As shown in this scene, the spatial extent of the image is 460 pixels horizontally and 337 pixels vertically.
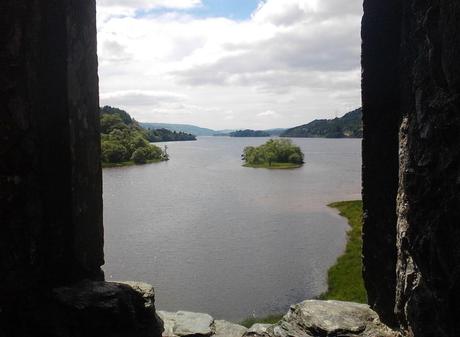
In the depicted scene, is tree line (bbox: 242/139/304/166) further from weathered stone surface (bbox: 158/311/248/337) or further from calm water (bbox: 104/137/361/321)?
weathered stone surface (bbox: 158/311/248/337)

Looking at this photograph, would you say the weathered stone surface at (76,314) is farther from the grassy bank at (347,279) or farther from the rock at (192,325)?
the grassy bank at (347,279)

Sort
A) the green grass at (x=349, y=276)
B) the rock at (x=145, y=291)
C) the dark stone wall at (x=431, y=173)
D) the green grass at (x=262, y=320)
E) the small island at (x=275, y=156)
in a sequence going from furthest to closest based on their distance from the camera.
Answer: the small island at (x=275, y=156), the green grass at (x=349, y=276), the green grass at (x=262, y=320), the rock at (x=145, y=291), the dark stone wall at (x=431, y=173)

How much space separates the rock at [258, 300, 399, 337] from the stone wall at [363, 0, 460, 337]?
8.4 inches

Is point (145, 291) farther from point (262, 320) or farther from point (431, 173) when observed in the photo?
point (262, 320)

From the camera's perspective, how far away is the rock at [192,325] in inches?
249

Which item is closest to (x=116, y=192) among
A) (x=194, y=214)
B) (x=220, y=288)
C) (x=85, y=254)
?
(x=194, y=214)

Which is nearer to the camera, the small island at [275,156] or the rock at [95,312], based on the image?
the rock at [95,312]

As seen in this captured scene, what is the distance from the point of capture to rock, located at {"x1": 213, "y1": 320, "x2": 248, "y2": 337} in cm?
640

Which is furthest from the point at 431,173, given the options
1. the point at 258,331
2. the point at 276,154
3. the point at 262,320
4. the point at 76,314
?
the point at 276,154

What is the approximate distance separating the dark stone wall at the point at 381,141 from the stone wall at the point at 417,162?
0.01 m

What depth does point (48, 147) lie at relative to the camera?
5.47m

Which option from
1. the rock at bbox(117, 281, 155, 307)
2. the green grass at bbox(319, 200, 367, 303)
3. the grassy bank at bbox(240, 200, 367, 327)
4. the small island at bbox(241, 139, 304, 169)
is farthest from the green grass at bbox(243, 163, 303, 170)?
the rock at bbox(117, 281, 155, 307)

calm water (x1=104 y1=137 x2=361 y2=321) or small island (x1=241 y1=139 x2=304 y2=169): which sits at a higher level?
small island (x1=241 y1=139 x2=304 y2=169)

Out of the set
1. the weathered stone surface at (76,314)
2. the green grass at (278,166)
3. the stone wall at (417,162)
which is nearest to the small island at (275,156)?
the green grass at (278,166)
